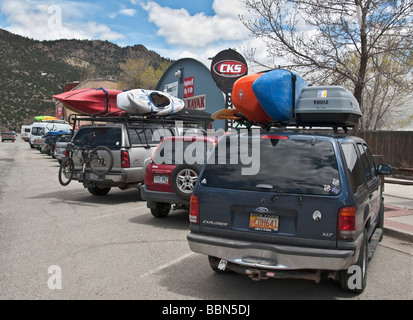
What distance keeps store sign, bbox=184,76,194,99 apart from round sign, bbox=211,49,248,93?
474 inches

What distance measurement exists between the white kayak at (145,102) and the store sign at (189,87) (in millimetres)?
15476

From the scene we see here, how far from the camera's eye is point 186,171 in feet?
24.9

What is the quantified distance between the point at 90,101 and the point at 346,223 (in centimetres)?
918

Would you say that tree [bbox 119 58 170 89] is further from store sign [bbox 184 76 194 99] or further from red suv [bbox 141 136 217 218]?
red suv [bbox 141 136 217 218]

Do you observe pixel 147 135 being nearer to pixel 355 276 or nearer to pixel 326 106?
pixel 326 106

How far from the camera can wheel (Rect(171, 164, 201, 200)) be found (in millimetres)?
7488

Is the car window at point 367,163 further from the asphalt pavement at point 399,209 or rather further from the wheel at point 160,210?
the wheel at point 160,210

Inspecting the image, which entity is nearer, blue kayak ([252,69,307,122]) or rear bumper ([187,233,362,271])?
rear bumper ([187,233,362,271])

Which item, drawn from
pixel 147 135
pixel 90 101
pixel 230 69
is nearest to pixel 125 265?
pixel 147 135

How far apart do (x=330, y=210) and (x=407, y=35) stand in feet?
30.1

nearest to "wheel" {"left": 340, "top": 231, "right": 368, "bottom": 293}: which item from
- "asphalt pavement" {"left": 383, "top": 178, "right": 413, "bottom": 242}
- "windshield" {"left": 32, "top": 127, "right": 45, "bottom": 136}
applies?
"asphalt pavement" {"left": 383, "top": 178, "right": 413, "bottom": 242}

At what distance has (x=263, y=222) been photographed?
13.7ft
